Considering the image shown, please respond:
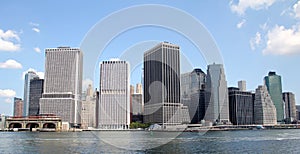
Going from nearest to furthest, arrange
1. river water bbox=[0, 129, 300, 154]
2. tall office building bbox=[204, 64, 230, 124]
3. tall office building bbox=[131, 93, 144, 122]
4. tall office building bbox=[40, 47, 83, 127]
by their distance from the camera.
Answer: tall office building bbox=[204, 64, 230, 124]
tall office building bbox=[131, 93, 144, 122]
river water bbox=[0, 129, 300, 154]
tall office building bbox=[40, 47, 83, 127]

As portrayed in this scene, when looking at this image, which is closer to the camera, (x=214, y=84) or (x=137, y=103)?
(x=137, y=103)

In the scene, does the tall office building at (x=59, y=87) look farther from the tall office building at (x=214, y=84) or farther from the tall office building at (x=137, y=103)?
A: the tall office building at (x=137, y=103)

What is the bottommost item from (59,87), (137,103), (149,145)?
(149,145)

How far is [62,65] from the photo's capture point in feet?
551

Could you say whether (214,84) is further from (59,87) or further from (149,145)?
(59,87)

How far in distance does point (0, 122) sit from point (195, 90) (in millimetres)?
173402

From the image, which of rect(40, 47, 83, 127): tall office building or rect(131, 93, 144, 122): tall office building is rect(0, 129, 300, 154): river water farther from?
rect(40, 47, 83, 127): tall office building

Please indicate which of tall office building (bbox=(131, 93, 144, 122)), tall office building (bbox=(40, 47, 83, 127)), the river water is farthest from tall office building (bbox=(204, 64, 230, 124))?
tall office building (bbox=(40, 47, 83, 127))

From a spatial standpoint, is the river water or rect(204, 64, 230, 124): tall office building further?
the river water

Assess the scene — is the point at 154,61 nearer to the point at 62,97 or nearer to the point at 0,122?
the point at 62,97

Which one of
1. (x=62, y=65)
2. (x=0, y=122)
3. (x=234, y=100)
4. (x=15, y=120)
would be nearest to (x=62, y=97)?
(x=62, y=65)

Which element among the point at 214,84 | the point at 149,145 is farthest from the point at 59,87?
the point at 149,145

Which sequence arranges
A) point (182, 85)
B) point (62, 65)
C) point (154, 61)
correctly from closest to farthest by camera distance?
point (154, 61) < point (182, 85) < point (62, 65)

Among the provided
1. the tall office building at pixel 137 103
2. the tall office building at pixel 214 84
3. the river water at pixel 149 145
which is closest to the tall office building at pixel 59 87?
the tall office building at pixel 214 84
